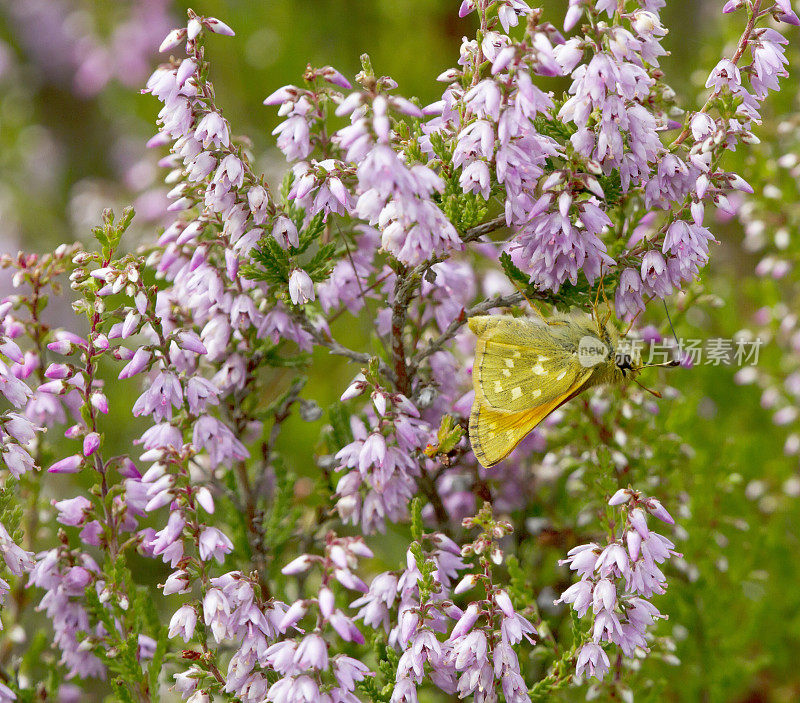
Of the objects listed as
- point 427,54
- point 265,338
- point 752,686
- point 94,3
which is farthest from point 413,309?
point 94,3

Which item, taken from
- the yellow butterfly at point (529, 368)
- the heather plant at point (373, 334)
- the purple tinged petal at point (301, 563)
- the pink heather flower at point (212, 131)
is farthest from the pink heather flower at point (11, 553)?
the yellow butterfly at point (529, 368)

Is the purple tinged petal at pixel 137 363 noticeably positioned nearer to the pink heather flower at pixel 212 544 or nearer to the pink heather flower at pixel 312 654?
the pink heather flower at pixel 212 544

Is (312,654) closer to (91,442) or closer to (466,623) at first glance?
(466,623)

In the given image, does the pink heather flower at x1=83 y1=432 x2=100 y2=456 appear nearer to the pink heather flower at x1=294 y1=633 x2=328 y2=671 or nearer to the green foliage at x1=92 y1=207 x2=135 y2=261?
the green foliage at x1=92 y1=207 x2=135 y2=261

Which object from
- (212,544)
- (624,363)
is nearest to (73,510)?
(212,544)

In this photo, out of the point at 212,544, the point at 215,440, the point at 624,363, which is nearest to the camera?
the point at 212,544

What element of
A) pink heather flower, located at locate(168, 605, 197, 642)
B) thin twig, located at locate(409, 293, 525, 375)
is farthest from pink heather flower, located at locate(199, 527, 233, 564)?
thin twig, located at locate(409, 293, 525, 375)
